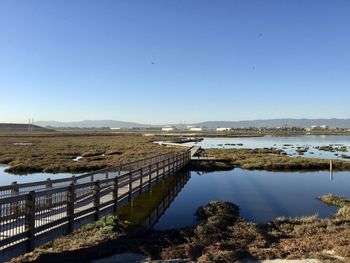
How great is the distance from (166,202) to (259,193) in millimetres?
6536

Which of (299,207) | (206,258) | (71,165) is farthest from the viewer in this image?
(71,165)

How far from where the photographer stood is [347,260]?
9.16 meters

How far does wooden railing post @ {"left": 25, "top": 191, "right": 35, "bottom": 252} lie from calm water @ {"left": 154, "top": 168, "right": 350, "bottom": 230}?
7.49m

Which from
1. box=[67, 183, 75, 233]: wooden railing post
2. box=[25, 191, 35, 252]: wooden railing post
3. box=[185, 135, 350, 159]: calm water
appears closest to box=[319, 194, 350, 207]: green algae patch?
box=[67, 183, 75, 233]: wooden railing post

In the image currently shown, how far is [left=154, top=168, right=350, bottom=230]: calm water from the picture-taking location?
19109 millimetres

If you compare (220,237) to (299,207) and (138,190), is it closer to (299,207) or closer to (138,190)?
(138,190)

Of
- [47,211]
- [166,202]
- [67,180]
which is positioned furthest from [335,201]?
[47,211]

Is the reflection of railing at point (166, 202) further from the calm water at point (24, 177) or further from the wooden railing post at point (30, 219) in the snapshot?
the calm water at point (24, 177)

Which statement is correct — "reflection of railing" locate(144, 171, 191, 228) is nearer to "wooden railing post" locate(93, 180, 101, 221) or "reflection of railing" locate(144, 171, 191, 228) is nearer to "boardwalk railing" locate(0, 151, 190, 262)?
"boardwalk railing" locate(0, 151, 190, 262)

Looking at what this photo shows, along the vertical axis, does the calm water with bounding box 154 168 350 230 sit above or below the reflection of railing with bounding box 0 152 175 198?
below

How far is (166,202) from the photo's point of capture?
22125 mm

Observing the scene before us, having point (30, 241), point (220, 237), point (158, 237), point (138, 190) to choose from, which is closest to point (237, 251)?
point (220, 237)

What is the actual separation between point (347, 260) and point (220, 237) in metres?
4.19

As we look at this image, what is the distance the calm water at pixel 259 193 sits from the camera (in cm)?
1911
